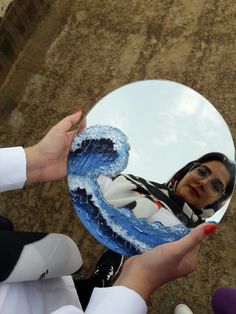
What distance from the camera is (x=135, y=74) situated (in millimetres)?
1476

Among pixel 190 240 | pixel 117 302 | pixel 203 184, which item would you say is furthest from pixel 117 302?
pixel 203 184

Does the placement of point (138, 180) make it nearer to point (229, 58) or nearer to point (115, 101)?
point (115, 101)

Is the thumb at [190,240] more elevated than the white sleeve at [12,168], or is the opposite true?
the white sleeve at [12,168]

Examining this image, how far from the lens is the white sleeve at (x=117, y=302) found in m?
0.69

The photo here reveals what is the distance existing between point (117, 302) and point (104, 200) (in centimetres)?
23

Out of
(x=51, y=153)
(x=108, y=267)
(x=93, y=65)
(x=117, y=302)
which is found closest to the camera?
(x=117, y=302)

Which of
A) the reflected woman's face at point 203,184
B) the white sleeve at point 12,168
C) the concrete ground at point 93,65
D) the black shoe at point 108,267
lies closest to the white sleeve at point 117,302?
the reflected woman's face at point 203,184

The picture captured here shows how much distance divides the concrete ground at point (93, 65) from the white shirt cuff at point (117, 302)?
1.86 ft

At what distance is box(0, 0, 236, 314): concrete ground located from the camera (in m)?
1.35

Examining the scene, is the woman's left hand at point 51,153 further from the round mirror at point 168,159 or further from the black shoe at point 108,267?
the black shoe at point 108,267

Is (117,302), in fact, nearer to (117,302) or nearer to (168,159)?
(117,302)

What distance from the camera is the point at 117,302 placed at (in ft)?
2.27

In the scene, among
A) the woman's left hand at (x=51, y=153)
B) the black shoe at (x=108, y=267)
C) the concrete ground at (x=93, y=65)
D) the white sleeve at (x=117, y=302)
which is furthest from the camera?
the concrete ground at (x=93, y=65)

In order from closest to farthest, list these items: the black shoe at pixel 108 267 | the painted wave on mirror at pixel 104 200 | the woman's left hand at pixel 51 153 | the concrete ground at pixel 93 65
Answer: the painted wave on mirror at pixel 104 200 < the woman's left hand at pixel 51 153 < the black shoe at pixel 108 267 < the concrete ground at pixel 93 65
